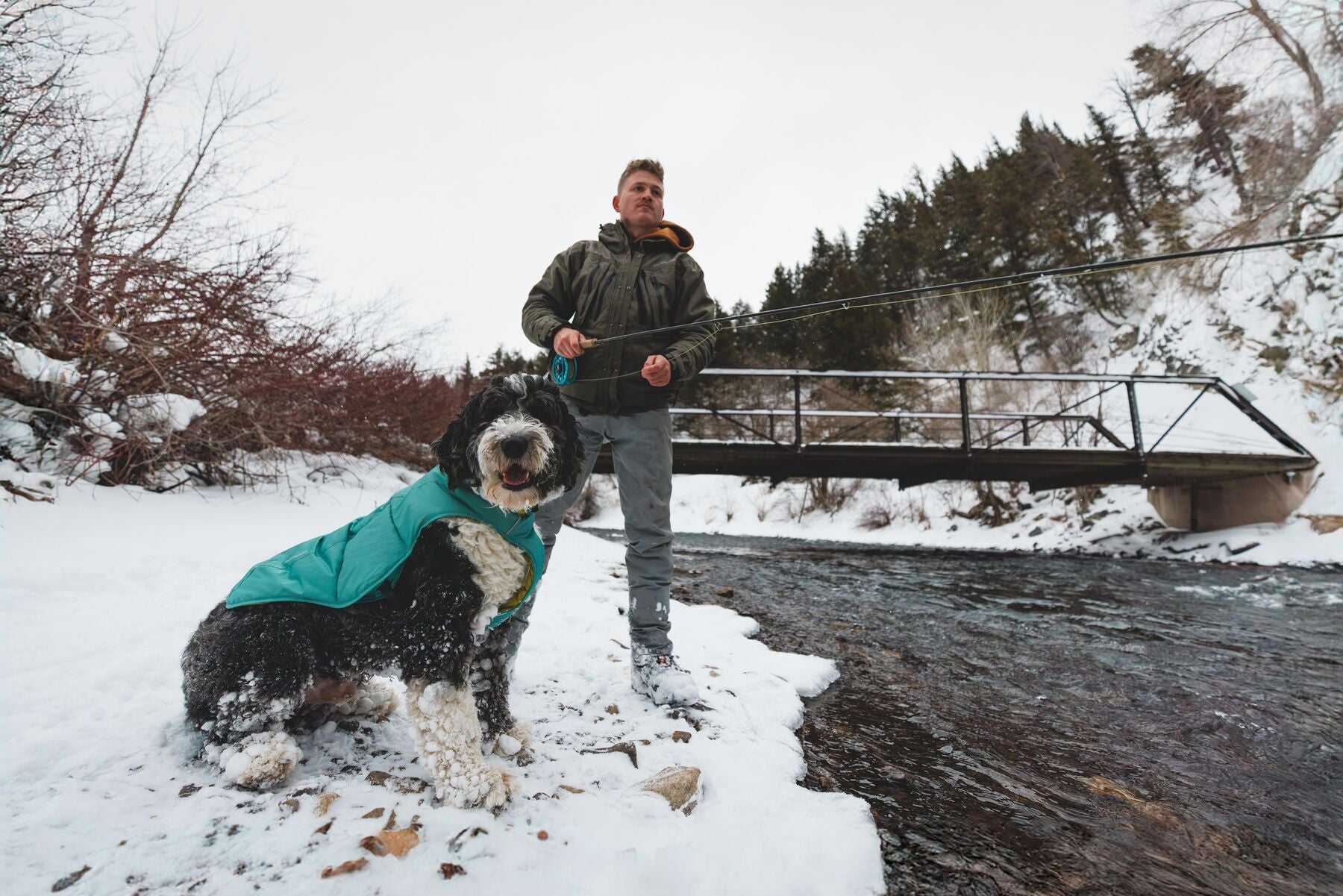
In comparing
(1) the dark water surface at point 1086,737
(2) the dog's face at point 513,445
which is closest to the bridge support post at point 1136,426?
(1) the dark water surface at point 1086,737

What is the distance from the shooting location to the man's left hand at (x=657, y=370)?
2756 millimetres

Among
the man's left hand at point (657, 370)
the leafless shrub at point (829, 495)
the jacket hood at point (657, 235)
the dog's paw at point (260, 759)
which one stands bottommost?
the leafless shrub at point (829, 495)

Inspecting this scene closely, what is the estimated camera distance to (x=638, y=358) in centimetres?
297

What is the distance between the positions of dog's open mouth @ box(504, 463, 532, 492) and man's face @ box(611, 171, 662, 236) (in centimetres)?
173

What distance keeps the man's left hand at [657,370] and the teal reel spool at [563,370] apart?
0.37 metres

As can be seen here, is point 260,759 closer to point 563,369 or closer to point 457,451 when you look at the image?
point 457,451

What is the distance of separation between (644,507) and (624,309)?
3.39 ft

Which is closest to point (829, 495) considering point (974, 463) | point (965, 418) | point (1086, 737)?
point (974, 463)

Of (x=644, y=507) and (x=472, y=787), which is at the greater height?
(x=644, y=507)

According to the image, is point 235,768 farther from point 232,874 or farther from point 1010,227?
point 1010,227

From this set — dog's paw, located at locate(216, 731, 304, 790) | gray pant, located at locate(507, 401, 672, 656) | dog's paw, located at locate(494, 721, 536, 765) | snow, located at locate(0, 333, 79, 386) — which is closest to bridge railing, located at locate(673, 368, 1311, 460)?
gray pant, located at locate(507, 401, 672, 656)

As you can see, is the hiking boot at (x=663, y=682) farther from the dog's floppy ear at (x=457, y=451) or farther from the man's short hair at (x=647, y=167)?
the man's short hair at (x=647, y=167)

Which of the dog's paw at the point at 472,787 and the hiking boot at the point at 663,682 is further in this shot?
the hiking boot at the point at 663,682

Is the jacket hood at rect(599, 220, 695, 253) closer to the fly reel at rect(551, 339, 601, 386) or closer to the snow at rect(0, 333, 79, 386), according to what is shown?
the fly reel at rect(551, 339, 601, 386)
